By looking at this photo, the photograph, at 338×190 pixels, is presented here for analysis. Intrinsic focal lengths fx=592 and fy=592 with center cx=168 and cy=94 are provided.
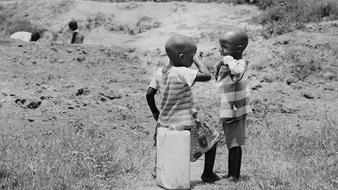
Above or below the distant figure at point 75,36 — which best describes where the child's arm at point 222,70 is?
above

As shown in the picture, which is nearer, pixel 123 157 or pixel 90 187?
pixel 90 187

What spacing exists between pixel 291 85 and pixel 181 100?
14.8 feet

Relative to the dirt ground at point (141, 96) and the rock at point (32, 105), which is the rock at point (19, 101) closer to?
the dirt ground at point (141, 96)

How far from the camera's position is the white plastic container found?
15.8ft

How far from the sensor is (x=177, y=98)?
489 cm

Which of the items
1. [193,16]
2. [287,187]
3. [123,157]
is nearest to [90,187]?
[123,157]

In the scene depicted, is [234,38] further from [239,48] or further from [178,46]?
[178,46]

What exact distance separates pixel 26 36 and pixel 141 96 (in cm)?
545

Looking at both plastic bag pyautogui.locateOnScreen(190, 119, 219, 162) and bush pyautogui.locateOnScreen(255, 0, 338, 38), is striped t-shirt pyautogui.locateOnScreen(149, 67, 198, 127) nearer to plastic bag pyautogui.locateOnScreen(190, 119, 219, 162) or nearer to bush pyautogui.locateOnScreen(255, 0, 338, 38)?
plastic bag pyautogui.locateOnScreen(190, 119, 219, 162)

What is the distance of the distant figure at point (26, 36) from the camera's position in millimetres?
12945

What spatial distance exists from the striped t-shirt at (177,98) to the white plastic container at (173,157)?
0.33 ft

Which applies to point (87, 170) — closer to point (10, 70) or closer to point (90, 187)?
point (90, 187)

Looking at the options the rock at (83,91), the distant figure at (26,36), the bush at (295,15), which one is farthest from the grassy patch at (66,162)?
the distant figure at (26,36)

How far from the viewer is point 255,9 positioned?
12172 millimetres
